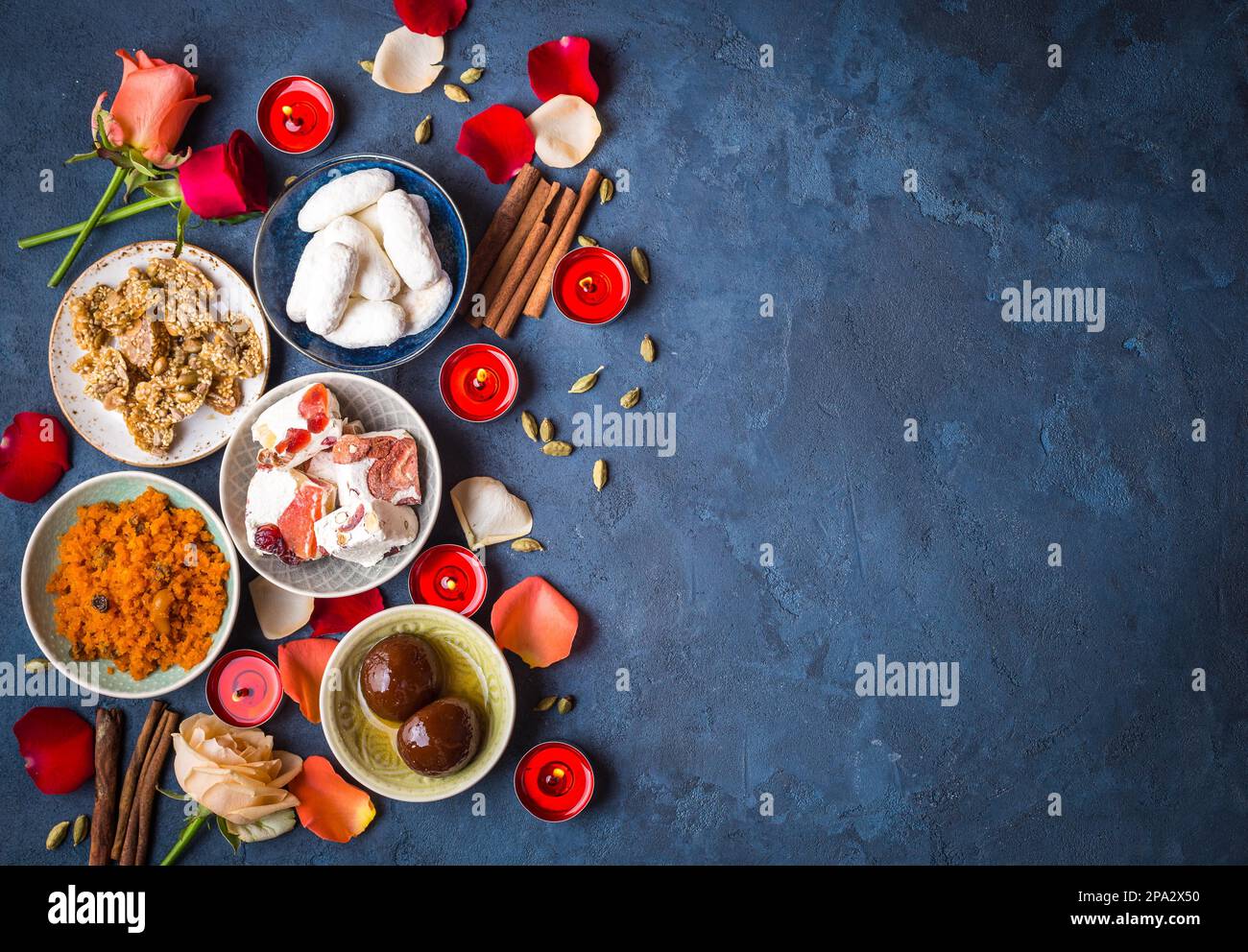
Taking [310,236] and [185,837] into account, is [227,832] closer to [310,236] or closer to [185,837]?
[185,837]

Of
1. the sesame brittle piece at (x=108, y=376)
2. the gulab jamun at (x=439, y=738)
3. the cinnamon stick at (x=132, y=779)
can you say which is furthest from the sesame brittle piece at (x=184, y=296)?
the gulab jamun at (x=439, y=738)

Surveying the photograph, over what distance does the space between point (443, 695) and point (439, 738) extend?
17 centimetres

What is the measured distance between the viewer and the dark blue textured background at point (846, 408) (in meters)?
2.00

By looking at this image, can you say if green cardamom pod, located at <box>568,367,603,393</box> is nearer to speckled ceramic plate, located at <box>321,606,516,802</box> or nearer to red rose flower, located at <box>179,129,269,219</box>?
speckled ceramic plate, located at <box>321,606,516,802</box>

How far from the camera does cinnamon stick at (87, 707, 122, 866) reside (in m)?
1.96

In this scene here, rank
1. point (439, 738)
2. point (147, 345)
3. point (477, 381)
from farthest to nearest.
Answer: point (477, 381) → point (147, 345) → point (439, 738)

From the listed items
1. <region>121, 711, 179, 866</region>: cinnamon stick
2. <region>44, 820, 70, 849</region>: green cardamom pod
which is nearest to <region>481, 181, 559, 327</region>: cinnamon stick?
<region>121, 711, 179, 866</region>: cinnamon stick

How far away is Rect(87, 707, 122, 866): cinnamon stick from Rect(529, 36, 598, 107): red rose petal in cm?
180

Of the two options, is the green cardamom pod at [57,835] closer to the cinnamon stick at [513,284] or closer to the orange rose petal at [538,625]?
the orange rose petal at [538,625]

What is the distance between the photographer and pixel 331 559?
189cm

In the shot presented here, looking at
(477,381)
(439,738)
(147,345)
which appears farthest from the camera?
(477,381)

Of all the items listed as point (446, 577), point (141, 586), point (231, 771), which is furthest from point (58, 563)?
point (446, 577)

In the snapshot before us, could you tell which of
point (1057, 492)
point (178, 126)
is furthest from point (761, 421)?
point (178, 126)
